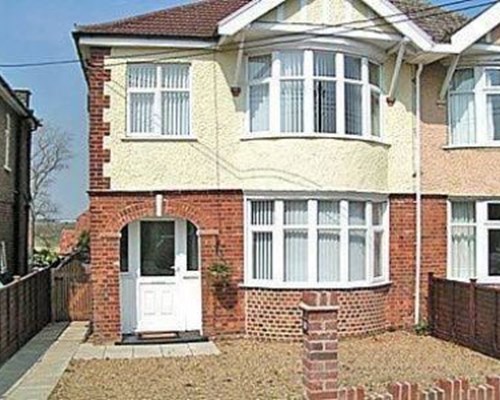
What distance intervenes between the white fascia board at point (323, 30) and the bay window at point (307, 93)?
17.5 inches

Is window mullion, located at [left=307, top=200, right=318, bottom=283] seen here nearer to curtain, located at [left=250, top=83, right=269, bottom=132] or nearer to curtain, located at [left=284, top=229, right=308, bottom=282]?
curtain, located at [left=284, top=229, right=308, bottom=282]

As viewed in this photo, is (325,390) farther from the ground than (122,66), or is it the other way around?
(122,66)

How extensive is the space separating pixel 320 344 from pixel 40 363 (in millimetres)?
8764

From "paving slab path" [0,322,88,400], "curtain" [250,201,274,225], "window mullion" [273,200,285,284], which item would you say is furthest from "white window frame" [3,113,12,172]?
"window mullion" [273,200,285,284]

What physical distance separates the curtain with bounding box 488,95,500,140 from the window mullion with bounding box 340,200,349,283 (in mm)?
4410

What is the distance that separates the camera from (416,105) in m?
19.1

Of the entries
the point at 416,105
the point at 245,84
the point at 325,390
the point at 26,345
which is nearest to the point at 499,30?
the point at 416,105

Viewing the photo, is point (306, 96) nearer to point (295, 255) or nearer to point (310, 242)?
point (310, 242)

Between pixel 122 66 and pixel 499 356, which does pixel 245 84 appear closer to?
pixel 122 66

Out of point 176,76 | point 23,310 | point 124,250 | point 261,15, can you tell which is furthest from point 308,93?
point 23,310

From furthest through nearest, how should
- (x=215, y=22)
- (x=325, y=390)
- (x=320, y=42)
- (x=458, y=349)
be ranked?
1. (x=215, y=22)
2. (x=320, y=42)
3. (x=458, y=349)
4. (x=325, y=390)

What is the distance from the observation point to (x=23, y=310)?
17266 millimetres

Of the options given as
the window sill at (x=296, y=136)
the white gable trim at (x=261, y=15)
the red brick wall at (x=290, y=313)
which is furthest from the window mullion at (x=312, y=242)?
the white gable trim at (x=261, y=15)

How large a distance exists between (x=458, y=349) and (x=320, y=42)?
23.3 ft
